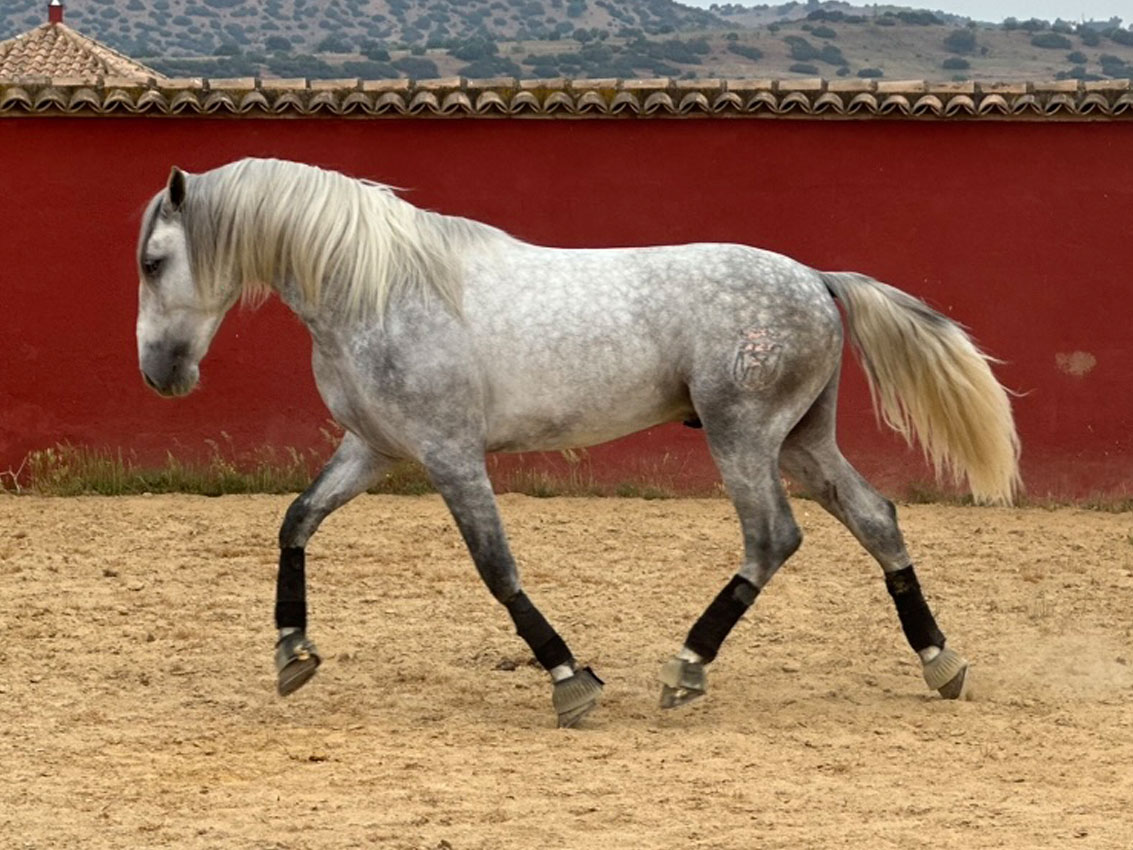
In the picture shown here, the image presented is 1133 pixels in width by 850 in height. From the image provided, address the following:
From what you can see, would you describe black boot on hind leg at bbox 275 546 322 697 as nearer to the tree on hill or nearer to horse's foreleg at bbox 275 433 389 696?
horse's foreleg at bbox 275 433 389 696

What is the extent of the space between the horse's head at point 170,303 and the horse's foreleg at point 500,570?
36.0 inches

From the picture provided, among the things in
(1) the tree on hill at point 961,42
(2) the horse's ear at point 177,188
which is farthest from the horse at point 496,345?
(1) the tree on hill at point 961,42

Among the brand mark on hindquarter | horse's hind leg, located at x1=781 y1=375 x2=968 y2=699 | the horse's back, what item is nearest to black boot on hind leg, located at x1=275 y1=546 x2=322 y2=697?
the horse's back

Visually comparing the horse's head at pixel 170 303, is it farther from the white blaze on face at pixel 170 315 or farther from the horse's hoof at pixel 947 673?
the horse's hoof at pixel 947 673

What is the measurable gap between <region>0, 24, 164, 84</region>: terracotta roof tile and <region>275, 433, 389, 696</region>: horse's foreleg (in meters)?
11.0

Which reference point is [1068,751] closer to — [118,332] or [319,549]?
[319,549]

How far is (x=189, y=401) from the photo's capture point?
39.7ft

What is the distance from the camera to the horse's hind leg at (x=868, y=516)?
7.01m

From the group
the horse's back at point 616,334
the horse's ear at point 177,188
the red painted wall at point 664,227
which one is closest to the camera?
the horse's ear at point 177,188

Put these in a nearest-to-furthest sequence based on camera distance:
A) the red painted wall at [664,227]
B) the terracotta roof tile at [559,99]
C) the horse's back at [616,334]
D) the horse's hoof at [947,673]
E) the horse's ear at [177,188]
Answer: the horse's ear at [177,188]
the horse's back at [616,334]
the horse's hoof at [947,673]
the terracotta roof tile at [559,99]
the red painted wall at [664,227]

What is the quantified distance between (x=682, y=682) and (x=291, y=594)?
4.52 feet

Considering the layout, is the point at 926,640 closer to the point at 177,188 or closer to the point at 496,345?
the point at 496,345

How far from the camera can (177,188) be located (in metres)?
6.62

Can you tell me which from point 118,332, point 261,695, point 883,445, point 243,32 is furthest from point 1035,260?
point 243,32
